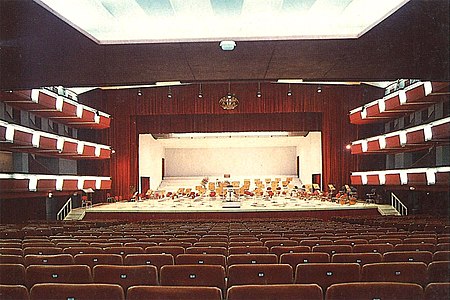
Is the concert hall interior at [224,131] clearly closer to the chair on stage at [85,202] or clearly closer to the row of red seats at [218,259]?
the row of red seats at [218,259]

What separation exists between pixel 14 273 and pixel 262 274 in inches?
83.4

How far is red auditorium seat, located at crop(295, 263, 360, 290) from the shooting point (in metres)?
4.10

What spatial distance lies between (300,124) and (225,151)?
10.6 m

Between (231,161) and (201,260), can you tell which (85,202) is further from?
(201,260)

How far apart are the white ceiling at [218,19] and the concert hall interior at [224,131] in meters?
0.03

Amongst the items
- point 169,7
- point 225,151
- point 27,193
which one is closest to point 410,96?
point 169,7

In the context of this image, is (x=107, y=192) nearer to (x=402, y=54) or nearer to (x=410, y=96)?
(x=410, y=96)

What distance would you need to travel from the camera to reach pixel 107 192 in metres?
28.3

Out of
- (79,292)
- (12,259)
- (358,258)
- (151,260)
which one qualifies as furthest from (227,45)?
(79,292)

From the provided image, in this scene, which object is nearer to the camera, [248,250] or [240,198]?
[248,250]

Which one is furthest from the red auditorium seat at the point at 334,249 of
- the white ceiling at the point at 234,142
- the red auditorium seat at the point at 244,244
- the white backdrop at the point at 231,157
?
the white backdrop at the point at 231,157

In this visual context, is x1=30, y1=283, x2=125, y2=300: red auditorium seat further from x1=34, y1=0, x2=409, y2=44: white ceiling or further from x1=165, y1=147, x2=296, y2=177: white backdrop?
x1=165, y1=147, x2=296, y2=177: white backdrop

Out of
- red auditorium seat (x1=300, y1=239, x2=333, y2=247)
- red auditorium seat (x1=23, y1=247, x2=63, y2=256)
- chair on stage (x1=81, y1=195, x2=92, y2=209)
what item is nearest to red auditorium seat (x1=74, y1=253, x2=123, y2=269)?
red auditorium seat (x1=23, y1=247, x2=63, y2=256)

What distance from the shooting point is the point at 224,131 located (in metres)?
29.6
